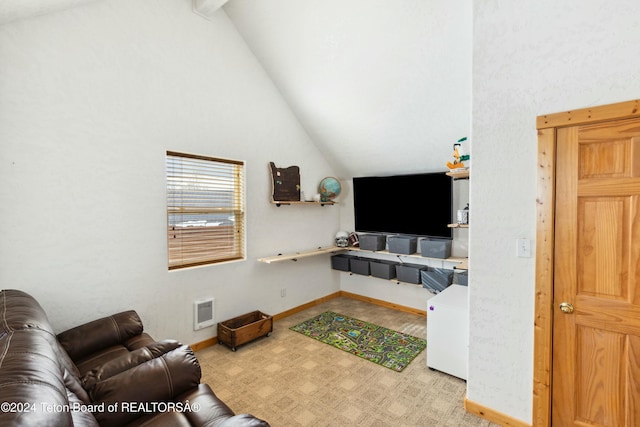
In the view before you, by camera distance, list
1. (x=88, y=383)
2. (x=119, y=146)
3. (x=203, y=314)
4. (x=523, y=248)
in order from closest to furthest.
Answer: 1. (x=88, y=383)
2. (x=523, y=248)
3. (x=119, y=146)
4. (x=203, y=314)

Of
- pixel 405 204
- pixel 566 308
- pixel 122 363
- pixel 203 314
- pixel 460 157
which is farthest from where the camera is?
pixel 405 204

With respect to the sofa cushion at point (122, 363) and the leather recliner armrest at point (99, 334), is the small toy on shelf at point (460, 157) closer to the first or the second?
the sofa cushion at point (122, 363)

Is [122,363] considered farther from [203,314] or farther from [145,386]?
[203,314]

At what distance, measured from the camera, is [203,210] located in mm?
3230

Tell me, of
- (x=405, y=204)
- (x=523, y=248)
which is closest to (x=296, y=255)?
(x=405, y=204)

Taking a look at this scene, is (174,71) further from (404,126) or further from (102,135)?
(404,126)

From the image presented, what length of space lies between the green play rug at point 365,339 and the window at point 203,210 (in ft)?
4.28

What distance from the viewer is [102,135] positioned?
2.48 m

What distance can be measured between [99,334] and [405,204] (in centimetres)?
350

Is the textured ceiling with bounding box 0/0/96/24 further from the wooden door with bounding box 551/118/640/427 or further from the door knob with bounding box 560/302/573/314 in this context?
the door knob with bounding box 560/302/573/314

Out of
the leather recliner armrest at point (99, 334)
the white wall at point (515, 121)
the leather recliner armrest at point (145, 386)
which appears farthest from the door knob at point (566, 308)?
the leather recliner armrest at point (99, 334)

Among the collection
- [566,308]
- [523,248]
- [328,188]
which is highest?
[328,188]

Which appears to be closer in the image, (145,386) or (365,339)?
(145,386)

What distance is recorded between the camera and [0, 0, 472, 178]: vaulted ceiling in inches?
98.9
